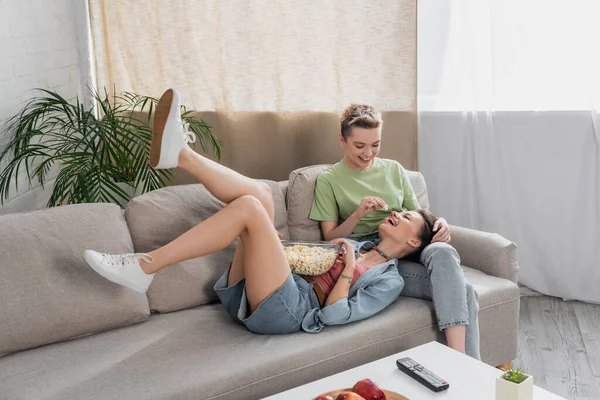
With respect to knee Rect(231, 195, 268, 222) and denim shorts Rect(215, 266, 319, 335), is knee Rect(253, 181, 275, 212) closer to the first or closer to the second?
knee Rect(231, 195, 268, 222)

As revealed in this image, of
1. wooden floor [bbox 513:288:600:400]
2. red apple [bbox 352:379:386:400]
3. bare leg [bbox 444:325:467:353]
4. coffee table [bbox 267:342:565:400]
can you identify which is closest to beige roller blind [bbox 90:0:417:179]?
wooden floor [bbox 513:288:600:400]

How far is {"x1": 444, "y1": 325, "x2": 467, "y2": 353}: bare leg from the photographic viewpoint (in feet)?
7.50

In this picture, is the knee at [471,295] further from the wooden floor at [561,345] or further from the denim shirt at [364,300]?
the wooden floor at [561,345]

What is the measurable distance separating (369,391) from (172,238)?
111 centimetres

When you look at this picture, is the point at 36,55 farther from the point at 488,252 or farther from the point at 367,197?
the point at 488,252

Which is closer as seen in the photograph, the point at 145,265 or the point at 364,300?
the point at 145,265

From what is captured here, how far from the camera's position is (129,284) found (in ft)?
7.12

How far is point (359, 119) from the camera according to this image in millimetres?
2723

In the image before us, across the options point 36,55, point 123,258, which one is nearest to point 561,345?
point 123,258

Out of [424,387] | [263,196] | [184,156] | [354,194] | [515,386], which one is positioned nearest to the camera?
[515,386]

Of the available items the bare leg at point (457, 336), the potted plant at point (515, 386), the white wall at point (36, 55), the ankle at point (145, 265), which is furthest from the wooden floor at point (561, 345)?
the white wall at point (36, 55)

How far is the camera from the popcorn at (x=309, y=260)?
2342 millimetres

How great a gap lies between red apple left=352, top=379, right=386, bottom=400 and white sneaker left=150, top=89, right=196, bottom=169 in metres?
1.01

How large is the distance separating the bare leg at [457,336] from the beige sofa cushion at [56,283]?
106cm
